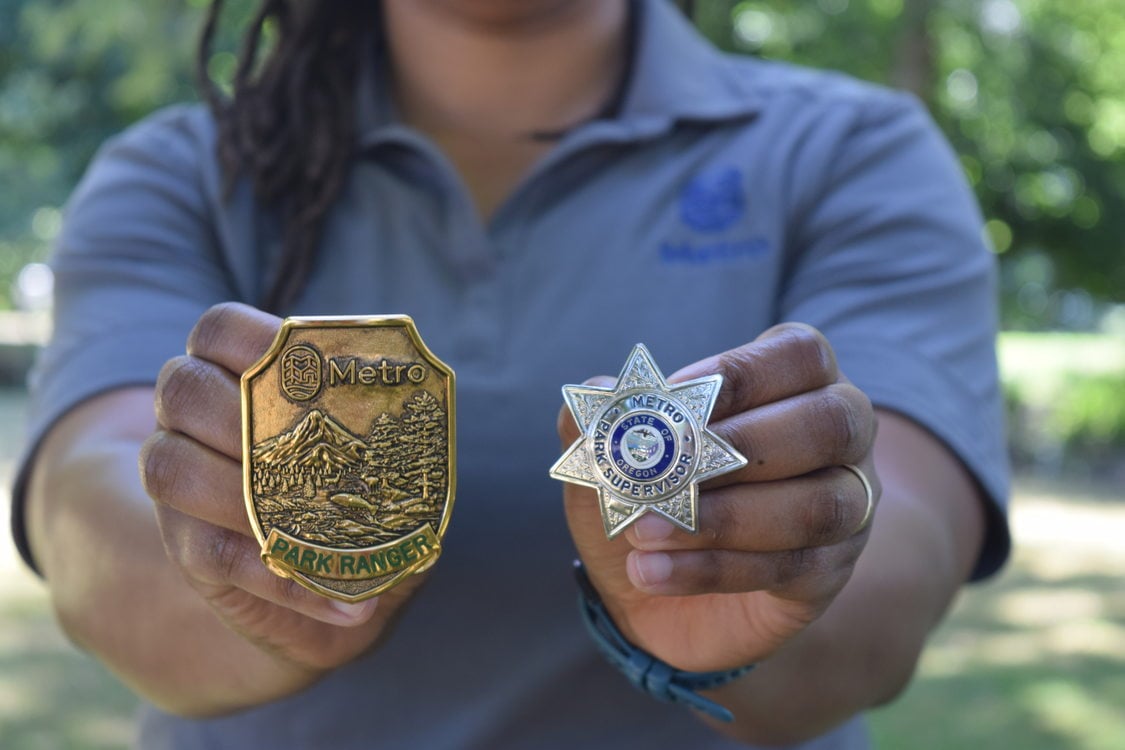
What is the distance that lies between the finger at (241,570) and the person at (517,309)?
0.37ft

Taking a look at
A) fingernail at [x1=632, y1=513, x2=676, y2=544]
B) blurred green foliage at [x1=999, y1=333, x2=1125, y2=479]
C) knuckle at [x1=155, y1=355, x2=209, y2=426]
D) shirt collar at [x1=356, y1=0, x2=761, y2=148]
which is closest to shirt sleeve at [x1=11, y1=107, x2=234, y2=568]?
shirt collar at [x1=356, y1=0, x2=761, y2=148]

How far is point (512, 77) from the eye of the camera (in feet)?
7.24

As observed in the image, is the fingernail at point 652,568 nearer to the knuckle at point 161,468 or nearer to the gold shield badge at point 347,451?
the gold shield badge at point 347,451

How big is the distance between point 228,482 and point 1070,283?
61.1ft

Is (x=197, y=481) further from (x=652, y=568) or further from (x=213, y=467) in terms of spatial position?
(x=652, y=568)

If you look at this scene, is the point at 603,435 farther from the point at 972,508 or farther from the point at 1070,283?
the point at 1070,283

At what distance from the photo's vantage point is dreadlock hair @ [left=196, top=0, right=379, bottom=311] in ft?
6.60

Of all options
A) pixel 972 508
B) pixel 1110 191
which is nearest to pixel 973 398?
pixel 972 508

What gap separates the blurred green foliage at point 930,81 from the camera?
6465 millimetres

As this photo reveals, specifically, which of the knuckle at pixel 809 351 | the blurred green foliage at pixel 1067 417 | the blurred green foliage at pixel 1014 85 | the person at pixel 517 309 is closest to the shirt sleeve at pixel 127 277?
the person at pixel 517 309

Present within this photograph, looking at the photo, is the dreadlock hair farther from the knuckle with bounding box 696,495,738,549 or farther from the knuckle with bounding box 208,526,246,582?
the knuckle with bounding box 696,495,738,549

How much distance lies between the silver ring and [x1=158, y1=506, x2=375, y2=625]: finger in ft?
1.85

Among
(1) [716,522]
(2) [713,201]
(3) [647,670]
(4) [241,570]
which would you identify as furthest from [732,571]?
(2) [713,201]

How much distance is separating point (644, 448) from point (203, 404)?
0.49 m
